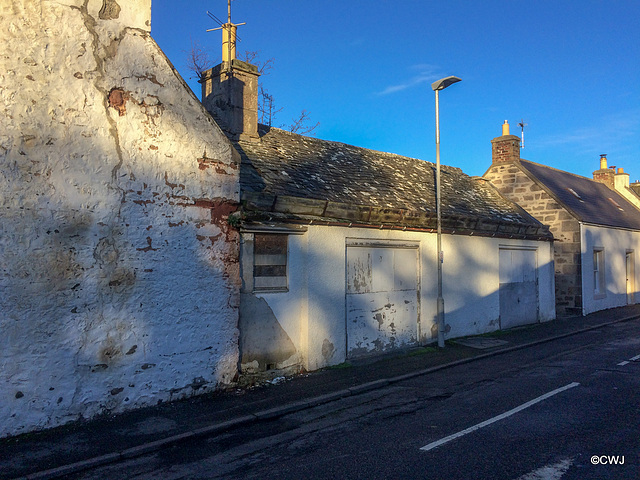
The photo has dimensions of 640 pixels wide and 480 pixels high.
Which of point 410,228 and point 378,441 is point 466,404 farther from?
point 410,228

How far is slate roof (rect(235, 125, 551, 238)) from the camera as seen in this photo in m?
9.75

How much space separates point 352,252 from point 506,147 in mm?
14598

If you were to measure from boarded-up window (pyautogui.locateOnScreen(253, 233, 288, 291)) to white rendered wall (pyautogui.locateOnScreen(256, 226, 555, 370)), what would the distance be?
153mm

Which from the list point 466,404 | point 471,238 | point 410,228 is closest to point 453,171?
point 471,238

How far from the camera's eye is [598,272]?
20953 mm

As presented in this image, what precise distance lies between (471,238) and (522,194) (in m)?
8.84

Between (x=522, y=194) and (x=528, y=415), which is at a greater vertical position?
(x=522, y=194)

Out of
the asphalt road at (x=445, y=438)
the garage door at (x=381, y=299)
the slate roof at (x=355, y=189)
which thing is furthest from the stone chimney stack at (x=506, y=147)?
the asphalt road at (x=445, y=438)

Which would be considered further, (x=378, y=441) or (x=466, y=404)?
(x=466, y=404)

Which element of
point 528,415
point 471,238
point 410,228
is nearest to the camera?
point 528,415

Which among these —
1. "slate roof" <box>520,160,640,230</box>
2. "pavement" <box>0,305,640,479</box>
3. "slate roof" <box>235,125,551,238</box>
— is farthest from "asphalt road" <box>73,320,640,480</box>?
"slate roof" <box>520,160,640,230</box>

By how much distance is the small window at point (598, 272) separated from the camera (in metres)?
20.8

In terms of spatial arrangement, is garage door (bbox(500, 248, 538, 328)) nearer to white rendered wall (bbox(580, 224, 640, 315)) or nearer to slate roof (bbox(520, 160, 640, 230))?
white rendered wall (bbox(580, 224, 640, 315))

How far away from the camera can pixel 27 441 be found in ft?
20.1
